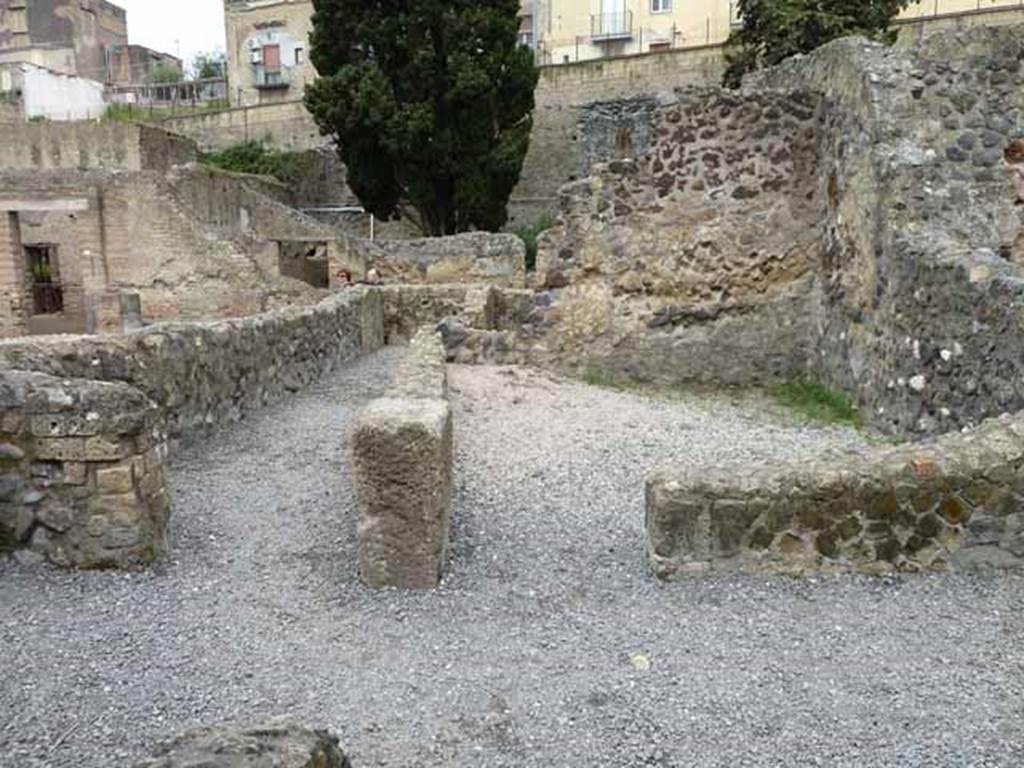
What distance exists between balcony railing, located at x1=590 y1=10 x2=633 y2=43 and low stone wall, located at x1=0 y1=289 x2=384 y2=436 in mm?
27309

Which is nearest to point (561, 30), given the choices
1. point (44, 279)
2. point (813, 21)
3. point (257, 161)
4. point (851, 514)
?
point (257, 161)

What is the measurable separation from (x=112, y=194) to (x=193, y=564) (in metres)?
16.4

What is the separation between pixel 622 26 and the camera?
34125 mm

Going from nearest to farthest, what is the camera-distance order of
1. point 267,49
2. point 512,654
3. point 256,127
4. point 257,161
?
point 512,654, point 257,161, point 256,127, point 267,49

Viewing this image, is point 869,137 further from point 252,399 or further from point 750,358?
point 252,399

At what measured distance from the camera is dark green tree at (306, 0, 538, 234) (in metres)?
20.8

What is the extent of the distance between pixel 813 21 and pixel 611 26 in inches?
640

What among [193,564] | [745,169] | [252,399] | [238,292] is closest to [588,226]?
[745,169]

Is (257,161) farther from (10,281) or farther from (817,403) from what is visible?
(817,403)

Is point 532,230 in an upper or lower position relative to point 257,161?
lower

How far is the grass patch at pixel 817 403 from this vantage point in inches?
320

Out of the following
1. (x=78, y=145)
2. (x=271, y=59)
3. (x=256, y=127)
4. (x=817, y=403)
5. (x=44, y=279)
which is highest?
(x=271, y=59)

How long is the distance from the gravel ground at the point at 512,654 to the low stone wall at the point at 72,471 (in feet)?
0.48

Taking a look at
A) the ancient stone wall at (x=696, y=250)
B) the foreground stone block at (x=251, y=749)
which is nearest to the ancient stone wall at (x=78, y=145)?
the ancient stone wall at (x=696, y=250)
